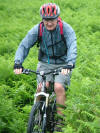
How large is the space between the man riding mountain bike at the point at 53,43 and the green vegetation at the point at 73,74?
0.46 meters

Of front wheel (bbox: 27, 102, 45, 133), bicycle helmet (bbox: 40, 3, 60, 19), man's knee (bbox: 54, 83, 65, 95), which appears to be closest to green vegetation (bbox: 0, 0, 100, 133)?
man's knee (bbox: 54, 83, 65, 95)

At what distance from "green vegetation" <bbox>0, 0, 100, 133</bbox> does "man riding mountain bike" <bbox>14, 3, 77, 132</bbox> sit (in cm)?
46

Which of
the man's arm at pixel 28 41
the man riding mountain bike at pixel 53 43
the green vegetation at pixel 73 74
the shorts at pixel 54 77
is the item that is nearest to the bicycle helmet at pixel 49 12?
the man riding mountain bike at pixel 53 43

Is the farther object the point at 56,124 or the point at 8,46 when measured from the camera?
the point at 8,46

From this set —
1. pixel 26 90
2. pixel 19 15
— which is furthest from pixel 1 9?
pixel 26 90

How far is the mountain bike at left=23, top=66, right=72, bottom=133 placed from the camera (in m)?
4.29

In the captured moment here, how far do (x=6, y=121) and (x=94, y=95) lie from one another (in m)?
1.90

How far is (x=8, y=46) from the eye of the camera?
418 inches

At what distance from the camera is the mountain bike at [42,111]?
429 centimetres

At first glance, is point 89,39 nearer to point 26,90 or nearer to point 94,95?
point 26,90

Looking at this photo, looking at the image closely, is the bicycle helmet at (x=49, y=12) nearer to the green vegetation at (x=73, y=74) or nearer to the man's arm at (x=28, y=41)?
the man's arm at (x=28, y=41)

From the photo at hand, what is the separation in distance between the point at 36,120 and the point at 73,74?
7.61 ft

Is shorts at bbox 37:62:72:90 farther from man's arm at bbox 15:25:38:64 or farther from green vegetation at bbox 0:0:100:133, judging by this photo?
man's arm at bbox 15:25:38:64

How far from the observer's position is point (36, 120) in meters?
4.45
